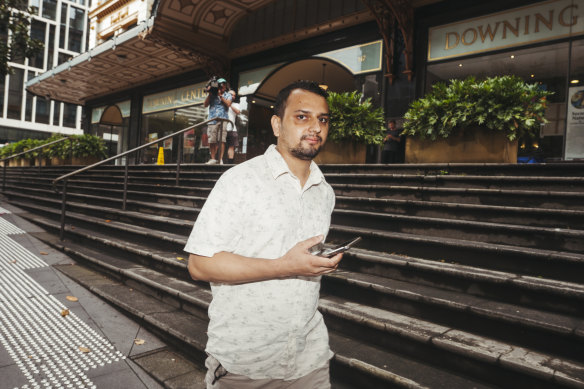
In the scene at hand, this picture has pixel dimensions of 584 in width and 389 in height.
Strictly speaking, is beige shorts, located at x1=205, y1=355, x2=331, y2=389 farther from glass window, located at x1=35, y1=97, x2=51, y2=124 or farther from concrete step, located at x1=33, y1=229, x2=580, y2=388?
glass window, located at x1=35, y1=97, x2=51, y2=124

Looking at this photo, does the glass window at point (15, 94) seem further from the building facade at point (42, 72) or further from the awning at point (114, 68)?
the awning at point (114, 68)

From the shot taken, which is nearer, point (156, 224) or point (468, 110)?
point (468, 110)

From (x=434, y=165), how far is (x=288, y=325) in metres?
4.30

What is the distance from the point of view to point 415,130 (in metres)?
5.74

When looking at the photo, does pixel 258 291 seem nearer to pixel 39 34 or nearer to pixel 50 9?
pixel 39 34

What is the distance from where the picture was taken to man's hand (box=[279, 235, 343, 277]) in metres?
1.18

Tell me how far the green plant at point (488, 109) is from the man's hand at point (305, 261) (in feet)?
15.3

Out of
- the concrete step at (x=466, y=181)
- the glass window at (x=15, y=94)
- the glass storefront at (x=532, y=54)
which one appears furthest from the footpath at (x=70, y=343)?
the glass window at (x=15, y=94)

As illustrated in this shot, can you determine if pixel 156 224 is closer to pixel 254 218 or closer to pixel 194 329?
pixel 194 329

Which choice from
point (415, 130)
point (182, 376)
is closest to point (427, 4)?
point (415, 130)

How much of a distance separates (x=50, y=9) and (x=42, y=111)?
12.0 meters

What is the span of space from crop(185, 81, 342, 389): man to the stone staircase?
111cm

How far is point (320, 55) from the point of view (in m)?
10.1

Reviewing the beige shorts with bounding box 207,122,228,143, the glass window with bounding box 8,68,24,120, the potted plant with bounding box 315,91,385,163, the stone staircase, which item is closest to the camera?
the beige shorts with bounding box 207,122,228,143
